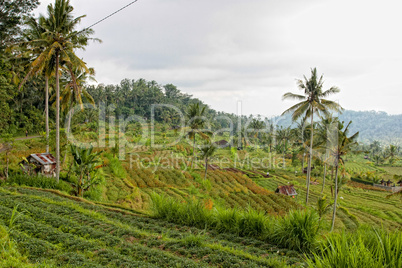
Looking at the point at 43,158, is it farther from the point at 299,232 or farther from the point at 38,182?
the point at 299,232

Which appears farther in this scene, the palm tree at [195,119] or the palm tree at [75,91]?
the palm tree at [195,119]

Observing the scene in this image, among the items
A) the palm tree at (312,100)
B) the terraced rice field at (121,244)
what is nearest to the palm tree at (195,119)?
the palm tree at (312,100)

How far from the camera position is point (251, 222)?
6277 millimetres

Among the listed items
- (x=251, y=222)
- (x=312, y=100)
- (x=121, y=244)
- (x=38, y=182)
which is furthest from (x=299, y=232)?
(x=312, y=100)

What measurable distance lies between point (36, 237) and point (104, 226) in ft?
4.72

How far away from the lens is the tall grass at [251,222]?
554 cm

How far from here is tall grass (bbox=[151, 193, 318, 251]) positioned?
5535 millimetres

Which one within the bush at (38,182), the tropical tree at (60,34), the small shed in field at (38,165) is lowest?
the bush at (38,182)

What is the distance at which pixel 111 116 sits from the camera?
53.5 metres

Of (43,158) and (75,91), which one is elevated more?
(75,91)

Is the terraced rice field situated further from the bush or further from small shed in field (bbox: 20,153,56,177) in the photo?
small shed in field (bbox: 20,153,56,177)

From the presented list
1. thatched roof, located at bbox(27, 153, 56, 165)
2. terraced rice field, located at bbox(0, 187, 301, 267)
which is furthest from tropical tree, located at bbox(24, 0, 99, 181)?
terraced rice field, located at bbox(0, 187, 301, 267)

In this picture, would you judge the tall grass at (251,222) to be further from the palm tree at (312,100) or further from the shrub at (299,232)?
the palm tree at (312,100)

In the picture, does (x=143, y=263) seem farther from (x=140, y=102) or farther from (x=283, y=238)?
(x=140, y=102)
